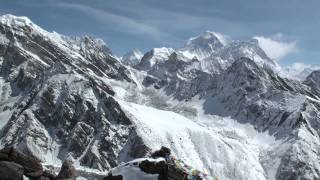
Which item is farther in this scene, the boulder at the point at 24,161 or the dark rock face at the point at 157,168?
the dark rock face at the point at 157,168

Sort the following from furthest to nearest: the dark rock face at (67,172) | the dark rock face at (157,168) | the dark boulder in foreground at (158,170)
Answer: the dark rock face at (67,172) < the dark rock face at (157,168) < the dark boulder in foreground at (158,170)

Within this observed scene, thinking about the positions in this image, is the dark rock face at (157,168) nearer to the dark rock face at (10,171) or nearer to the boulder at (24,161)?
the boulder at (24,161)

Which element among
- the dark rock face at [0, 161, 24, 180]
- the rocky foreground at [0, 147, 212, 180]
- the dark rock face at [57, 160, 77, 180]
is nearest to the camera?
the dark rock face at [0, 161, 24, 180]

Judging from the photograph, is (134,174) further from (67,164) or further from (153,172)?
(67,164)

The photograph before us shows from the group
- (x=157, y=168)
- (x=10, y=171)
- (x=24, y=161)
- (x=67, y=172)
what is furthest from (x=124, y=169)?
(x=10, y=171)

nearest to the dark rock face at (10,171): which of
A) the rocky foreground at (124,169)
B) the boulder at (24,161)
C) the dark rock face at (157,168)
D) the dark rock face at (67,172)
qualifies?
the rocky foreground at (124,169)

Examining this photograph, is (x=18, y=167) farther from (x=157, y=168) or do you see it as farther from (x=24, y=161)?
(x=157, y=168)

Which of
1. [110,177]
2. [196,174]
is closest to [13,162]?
[110,177]

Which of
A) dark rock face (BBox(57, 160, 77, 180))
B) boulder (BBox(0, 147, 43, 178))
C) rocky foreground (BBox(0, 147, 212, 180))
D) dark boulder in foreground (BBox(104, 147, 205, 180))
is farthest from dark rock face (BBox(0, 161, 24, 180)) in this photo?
dark boulder in foreground (BBox(104, 147, 205, 180))

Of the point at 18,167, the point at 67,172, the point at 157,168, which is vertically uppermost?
the point at 157,168

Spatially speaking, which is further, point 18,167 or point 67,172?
point 67,172

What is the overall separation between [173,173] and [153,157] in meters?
4.07

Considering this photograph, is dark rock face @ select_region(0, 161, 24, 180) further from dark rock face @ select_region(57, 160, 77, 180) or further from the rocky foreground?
dark rock face @ select_region(57, 160, 77, 180)

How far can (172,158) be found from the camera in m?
68.2
